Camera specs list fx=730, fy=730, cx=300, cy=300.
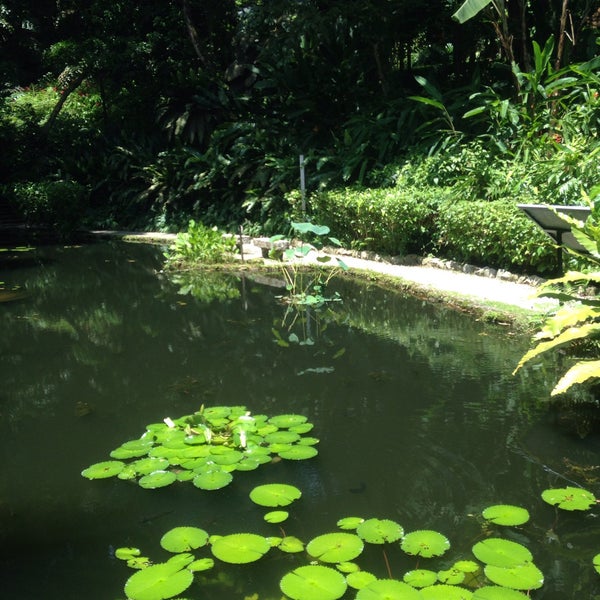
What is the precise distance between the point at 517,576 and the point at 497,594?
0.15 metres

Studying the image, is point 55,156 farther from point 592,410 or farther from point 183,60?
point 592,410

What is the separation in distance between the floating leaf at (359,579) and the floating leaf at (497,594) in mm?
375

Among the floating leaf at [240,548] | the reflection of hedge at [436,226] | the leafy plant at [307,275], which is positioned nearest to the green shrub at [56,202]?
the reflection of hedge at [436,226]

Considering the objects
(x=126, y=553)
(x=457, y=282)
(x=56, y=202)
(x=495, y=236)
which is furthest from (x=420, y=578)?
(x=56, y=202)

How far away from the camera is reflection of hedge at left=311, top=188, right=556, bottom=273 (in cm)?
761

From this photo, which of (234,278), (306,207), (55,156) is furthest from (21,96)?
(234,278)

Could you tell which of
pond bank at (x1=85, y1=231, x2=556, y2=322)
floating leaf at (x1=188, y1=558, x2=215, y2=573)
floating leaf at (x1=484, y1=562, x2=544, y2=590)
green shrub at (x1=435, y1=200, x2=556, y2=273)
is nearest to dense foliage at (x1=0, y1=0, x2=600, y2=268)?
green shrub at (x1=435, y1=200, x2=556, y2=273)

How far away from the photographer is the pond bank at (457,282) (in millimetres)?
6590

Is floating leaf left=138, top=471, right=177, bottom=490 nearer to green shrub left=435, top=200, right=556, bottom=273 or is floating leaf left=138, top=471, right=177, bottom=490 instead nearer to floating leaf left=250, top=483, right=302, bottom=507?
floating leaf left=250, top=483, right=302, bottom=507

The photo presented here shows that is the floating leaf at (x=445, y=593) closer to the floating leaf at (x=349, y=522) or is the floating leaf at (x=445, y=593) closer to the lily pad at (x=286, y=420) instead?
the floating leaf at (x=349, y=522)

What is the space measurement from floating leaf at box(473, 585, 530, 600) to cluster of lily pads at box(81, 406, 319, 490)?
53.6 inches

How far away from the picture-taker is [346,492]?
3.45m

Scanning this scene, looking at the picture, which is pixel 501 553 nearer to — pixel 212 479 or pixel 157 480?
pixel 212 479

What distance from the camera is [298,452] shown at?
12.5 feet
